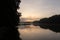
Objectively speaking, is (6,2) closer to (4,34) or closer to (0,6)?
(0,6)

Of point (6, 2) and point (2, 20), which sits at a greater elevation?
point (6, 2)

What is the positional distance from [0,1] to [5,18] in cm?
292

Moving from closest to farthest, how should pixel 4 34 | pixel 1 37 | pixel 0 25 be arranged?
1. pixel 1 37
2. pixel 4 34
3. pixel 0 25

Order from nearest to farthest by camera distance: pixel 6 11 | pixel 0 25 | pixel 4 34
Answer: pixel 4 34, pixel 0 25, pixel 6 11

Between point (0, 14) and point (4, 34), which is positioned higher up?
point (0, 14)

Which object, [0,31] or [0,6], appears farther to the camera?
[0,6]

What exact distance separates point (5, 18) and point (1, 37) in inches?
254

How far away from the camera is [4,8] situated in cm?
3039

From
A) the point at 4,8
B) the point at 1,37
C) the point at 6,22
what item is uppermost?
the point at 4,8

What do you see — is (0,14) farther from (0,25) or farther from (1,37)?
(1,37)

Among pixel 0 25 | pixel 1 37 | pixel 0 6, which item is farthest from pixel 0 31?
pixel 0 6

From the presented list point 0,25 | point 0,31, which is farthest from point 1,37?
point 0,25

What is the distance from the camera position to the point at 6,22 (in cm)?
3080

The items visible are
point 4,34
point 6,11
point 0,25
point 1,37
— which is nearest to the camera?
point 1,37
